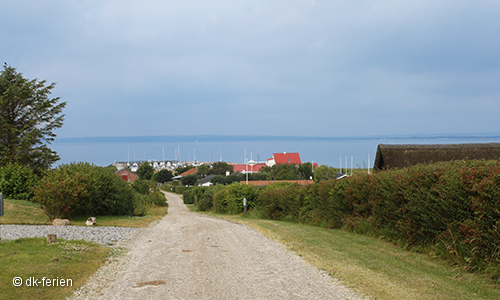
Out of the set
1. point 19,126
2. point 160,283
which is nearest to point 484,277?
point 160,283

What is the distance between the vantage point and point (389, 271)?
7.68m

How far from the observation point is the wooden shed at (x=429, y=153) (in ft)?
48.9

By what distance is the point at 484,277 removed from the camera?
7297 millimetres

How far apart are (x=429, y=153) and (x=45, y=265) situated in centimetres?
1446

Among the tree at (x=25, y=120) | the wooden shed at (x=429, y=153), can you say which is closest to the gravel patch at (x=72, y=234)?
the wooden shed at (x=429, y=153)

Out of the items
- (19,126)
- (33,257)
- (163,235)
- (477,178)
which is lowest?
(163,235)

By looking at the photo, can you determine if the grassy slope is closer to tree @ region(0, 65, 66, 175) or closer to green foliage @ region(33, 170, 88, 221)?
green foliage @ region(33, 170, 88, 221)

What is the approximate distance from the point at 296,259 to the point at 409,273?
2.51 metres

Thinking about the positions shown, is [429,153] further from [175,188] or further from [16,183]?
[175,188]

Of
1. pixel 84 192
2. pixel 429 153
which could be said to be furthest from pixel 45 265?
pixel 429 153

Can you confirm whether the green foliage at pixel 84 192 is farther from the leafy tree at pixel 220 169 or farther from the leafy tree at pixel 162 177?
the leafy tree at pixel 162 177

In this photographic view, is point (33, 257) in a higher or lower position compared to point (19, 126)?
lower

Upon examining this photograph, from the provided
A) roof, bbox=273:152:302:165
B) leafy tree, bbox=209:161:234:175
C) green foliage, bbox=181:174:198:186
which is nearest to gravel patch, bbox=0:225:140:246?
green foliage, bbox=181:174:198:186

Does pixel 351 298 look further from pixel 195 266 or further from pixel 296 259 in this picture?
pixel 195 266
